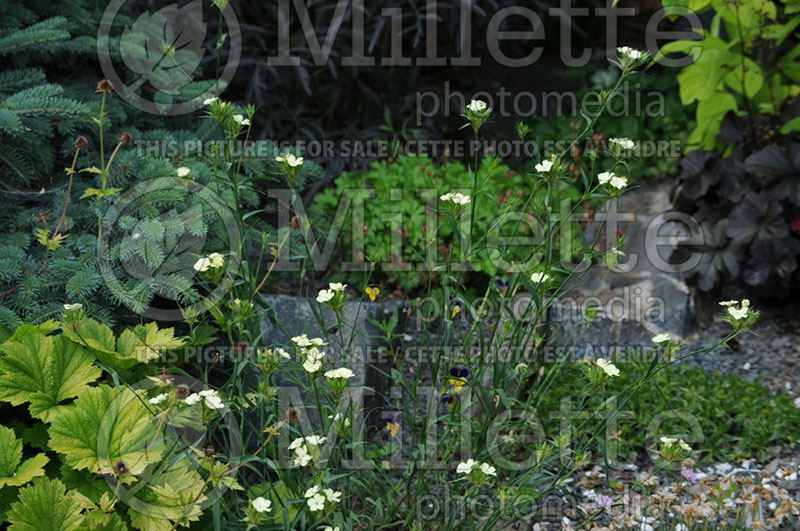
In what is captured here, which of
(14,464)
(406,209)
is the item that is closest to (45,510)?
(14,464)

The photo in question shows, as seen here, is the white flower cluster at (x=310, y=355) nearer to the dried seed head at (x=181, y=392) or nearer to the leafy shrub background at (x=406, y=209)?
the dried seed head at (x=181, y=392)

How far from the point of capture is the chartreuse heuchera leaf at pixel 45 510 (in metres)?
1.47

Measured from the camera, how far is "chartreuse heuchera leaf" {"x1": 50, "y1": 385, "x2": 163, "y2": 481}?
155 centimetres

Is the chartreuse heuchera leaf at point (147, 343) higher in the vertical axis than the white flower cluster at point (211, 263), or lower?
lower

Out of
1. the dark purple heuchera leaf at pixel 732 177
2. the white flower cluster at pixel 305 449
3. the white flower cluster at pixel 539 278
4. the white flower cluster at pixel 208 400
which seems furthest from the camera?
the dark purple heuchera leaf at pixel 732 177

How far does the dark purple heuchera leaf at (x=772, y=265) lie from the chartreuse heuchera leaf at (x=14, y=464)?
2.75m

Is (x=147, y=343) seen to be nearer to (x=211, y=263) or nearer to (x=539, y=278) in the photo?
(x=211, y=263)

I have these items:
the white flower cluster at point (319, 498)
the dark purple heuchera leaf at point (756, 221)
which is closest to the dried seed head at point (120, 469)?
the white flower cluster at point (319, 498)

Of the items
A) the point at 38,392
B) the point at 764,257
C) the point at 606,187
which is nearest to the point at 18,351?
the point at 38,392

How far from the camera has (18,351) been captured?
1704 mm

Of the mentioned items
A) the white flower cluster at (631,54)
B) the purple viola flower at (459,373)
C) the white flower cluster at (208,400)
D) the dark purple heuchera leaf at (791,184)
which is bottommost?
the purple viola flower at (459,373)

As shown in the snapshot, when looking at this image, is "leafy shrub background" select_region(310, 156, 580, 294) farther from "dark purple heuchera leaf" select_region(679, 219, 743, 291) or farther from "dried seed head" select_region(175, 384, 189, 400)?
"dried seed head" select_region(175, 384, 189, 400)

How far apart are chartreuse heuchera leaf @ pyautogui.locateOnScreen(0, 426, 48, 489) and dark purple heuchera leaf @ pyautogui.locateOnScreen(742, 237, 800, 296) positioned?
9.03 feet

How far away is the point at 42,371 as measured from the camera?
5.66ft
